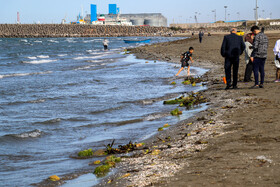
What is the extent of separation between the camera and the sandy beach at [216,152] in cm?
482

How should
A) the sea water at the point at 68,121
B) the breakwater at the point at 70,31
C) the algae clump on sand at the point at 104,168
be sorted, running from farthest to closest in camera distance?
the breakwater at the point at 70,31 < the sea water at the point at 68,121 < the algae clump on sand at the point at 104,168

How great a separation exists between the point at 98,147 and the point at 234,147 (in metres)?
3.19

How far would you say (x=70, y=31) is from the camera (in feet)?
554

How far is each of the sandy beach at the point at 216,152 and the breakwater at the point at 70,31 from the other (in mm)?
148075

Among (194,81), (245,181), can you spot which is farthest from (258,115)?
(194,81)

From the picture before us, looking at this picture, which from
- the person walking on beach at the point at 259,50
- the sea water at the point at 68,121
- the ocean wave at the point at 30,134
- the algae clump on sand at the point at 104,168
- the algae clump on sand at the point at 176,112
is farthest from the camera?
the person walking on beach at the point at 259,50

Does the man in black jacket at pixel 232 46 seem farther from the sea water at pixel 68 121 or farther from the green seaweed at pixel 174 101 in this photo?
the sea water at pixel 68 121

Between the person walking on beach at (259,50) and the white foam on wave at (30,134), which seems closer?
the white foam on wave at (30,134)

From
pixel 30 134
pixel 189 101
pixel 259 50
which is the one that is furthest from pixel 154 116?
pixel 259 50

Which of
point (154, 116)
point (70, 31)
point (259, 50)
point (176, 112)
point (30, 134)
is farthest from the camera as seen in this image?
point (70, 31)

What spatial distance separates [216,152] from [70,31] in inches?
6629

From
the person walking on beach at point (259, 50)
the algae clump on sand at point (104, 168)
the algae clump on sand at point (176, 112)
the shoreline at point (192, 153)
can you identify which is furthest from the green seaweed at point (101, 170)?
the person walking on beach at point (259, 50)

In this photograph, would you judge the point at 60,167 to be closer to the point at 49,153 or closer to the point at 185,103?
the point at 49,153

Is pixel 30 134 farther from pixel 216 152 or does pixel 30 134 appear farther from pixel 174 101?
pixel 216 152
